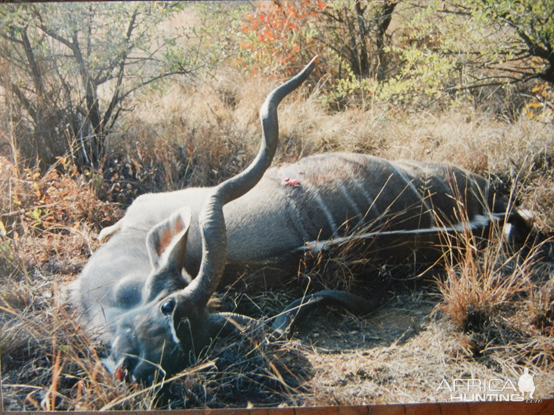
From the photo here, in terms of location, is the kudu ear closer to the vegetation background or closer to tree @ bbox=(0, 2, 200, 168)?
the vegetation background

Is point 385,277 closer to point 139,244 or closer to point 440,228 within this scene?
point 440,228

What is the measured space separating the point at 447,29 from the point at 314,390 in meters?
1.33

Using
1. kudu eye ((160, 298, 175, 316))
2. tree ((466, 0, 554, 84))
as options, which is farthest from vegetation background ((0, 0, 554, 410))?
kudu eye ((160, 298, 175, 316))

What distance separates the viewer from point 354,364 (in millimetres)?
1755

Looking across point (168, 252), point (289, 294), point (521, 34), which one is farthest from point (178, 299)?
point (521, 34)

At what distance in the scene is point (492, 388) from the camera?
1750 millimetres

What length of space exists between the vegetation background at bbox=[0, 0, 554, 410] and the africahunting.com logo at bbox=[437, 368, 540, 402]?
23mm

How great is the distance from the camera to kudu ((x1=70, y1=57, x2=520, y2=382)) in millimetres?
1685

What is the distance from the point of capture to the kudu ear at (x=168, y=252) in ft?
5.88

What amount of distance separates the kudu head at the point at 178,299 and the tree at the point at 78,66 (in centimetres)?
48

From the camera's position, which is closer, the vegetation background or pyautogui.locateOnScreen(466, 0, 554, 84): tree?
the vegetation background

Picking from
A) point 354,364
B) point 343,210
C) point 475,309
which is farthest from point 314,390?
point 343,210

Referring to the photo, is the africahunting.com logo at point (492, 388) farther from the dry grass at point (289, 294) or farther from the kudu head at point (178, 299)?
the kudu head at point (178, 299)

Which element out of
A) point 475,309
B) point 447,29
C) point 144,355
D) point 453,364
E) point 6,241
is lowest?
point 453,364
